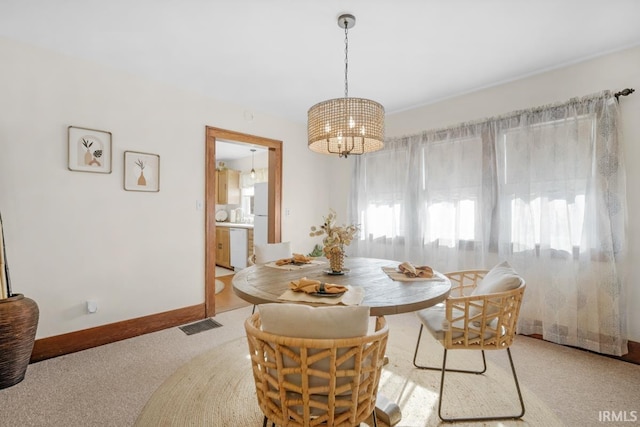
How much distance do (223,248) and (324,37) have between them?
4819 millimetres

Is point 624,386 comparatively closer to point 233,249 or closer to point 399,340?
point 399,340

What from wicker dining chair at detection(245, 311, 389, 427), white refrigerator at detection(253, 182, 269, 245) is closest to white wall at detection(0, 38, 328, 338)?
white refrigerator at detection(253, 182, 269, 245)

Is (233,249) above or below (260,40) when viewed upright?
below

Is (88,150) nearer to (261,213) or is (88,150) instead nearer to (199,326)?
(199,326)

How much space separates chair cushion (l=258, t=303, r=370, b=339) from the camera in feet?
3.23

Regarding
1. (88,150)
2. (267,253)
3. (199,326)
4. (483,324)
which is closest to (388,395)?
(483,324)

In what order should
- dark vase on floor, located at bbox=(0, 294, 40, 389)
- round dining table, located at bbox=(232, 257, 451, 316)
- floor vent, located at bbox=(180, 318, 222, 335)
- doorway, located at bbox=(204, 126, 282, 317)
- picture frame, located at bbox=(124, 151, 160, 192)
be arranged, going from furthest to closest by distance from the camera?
doorway, located at bbox=(204, 126, 282, 317) < floor vent, located at bbox=(180, 318, 222, 335) < picture frame, located at bbox=(124, 151, 160, 192) < dark vase on floor, located at bbox=(0, 294, 40, 389) < round dining table, located at bbox=(232, 257, 451, 316)

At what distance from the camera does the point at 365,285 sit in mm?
1715

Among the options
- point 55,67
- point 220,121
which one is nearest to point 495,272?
point 220,121

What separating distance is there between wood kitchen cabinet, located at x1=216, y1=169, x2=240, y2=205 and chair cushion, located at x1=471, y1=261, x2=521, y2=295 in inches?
225

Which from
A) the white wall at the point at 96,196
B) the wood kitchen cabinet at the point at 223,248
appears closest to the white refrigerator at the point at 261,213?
the wood kitchen cabinet at the point at 223,248

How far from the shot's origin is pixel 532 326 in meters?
2.74

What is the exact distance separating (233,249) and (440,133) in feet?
13.8

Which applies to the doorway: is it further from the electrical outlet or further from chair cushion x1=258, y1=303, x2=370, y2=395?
chair cushion x1=258, y1=303, x2=370, y2=395
